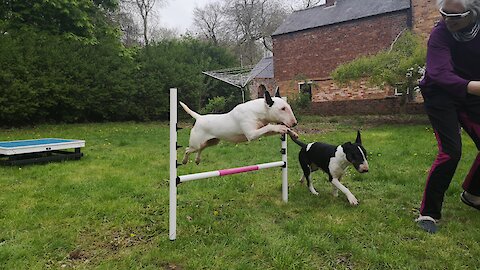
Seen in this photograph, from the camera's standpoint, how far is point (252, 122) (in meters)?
3.37

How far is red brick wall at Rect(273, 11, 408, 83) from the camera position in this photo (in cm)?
1880

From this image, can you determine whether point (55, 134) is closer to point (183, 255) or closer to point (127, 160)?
point (127, 160)

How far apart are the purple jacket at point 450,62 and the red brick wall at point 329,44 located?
16.6 m

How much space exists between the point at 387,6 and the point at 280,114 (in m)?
18.4

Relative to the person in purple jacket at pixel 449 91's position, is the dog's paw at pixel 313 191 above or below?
below

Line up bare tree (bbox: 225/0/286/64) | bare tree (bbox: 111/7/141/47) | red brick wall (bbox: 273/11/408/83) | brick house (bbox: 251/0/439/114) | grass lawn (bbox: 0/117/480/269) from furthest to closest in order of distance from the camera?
bare tree (bbox: 225/0/286/64), bare tree (bbox: 111/7/141/47), red brick wall (bbox: 273/11/408/83), brick house (bbox: 251/0/439/114), grass lawn (bbox: 0/117/480/269)

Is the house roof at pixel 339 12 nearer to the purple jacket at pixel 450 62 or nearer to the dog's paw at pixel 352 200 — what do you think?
the purple jacket at pixel 450 62

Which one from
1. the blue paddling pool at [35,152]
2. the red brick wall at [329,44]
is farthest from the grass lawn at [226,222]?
the red brick wall at [329,44]

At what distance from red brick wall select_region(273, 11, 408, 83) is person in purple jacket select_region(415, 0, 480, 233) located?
54.7 feet

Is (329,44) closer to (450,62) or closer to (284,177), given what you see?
(284,177)

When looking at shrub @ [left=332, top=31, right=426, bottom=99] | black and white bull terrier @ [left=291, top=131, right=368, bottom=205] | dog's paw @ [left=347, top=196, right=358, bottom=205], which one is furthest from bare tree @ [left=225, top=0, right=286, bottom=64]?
dog's paw @ [left=347, top=196, right=358, bottom=205]

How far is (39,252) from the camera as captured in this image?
10.3 ft

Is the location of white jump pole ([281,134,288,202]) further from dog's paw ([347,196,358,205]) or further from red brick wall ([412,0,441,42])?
red brick wall ([412,0,441,42])

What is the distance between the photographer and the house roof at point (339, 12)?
62.0 ft
